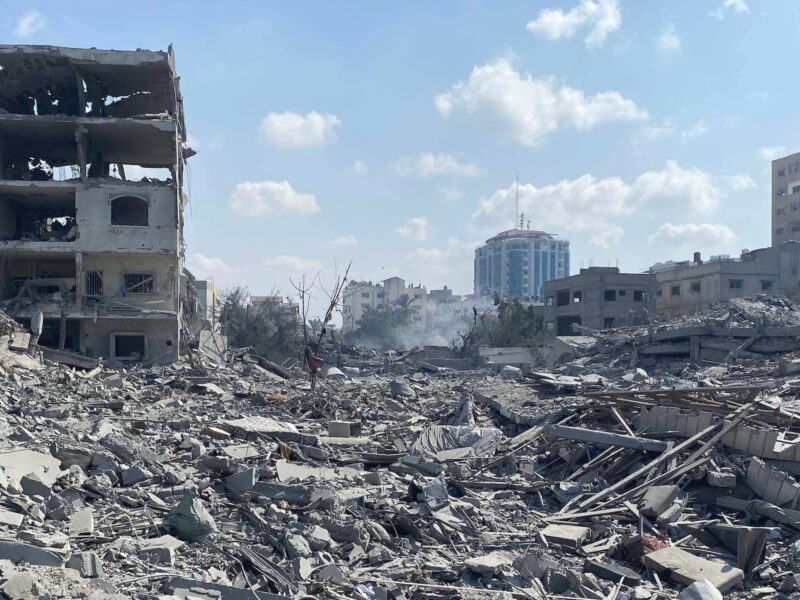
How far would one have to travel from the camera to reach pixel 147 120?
25.1 m

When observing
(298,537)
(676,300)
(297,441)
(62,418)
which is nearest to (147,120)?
(62,418)

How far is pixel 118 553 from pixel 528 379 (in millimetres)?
12117

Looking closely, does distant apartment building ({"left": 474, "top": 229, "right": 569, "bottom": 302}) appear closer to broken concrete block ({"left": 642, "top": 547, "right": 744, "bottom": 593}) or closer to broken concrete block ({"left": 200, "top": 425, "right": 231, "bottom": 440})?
broken concrete block ({"left": 200, "top": 425, "right": 231, "bottom": 440})

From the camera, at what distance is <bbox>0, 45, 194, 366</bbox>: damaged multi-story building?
24375 mm

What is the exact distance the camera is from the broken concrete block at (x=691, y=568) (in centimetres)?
611

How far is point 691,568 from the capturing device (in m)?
6.31

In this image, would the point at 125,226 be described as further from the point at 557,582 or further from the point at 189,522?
the point at 557,582

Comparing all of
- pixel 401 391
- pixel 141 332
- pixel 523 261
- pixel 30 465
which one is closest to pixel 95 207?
pixel 141 332

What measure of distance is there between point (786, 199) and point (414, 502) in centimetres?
6124

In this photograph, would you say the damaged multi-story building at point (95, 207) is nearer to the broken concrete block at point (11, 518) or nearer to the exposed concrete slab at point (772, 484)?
the broken concrete block at point (11, 518)

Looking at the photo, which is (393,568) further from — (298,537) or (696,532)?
(696,532)

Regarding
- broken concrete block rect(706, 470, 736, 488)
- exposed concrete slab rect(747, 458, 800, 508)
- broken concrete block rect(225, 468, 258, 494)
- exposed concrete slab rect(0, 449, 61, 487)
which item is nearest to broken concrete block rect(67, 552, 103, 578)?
exposed concrete slab rect(0, 449, 61, 487)

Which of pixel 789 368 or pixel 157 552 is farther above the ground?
pixel 789 368

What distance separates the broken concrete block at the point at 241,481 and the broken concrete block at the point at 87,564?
231 centimetres
